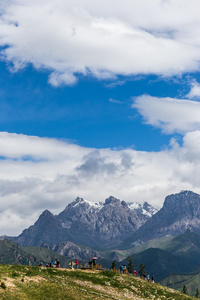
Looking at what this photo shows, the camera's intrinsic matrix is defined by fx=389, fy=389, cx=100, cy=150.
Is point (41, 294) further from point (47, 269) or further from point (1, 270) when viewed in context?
point (47, 269)

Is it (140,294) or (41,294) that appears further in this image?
(140,294)

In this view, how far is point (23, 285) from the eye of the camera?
76312mm

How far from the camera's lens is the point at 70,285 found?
87500 mm

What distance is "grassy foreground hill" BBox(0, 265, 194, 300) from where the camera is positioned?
73.5 meters

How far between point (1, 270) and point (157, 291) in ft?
153

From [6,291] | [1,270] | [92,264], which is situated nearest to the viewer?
[6,291]

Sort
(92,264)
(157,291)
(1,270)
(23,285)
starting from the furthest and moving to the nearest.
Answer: (92,264), (157,291), (1,270), (23,285)

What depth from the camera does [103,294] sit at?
85.8m

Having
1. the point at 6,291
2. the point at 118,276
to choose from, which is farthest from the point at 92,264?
the point at 6,291

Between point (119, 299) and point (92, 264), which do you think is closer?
point (119, 299)

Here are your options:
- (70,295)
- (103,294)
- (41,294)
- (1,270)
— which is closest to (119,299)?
(103,294)

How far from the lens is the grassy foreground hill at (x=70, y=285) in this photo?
73500 millimetres

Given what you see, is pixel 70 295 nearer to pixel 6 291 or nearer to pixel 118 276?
pixel 6 291

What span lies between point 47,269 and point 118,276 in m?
23.4
